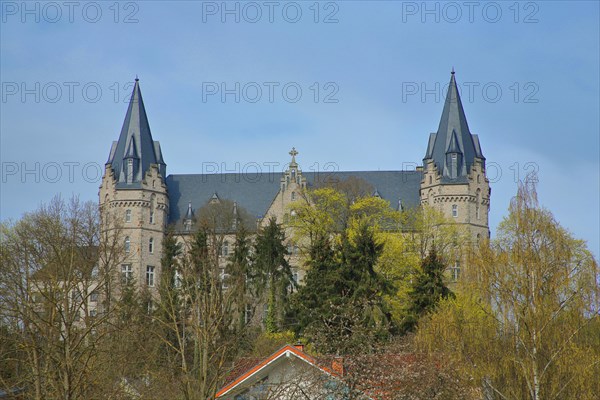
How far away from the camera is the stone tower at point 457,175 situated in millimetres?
79438

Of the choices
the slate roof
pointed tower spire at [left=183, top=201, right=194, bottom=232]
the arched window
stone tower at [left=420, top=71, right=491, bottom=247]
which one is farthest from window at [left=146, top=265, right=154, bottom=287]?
stone tower at [left=420, top=71, right=491, bottom=247]

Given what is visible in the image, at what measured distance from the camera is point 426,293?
1857 inches

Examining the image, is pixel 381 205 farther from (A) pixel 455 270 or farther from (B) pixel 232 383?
(B) pixel 232 383

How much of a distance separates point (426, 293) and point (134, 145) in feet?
135

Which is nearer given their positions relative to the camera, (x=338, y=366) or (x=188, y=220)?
(x=338, y=366)

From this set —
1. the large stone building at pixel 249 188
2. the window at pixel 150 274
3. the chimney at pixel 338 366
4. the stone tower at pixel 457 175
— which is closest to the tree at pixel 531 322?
the chimney at pixel 338 366

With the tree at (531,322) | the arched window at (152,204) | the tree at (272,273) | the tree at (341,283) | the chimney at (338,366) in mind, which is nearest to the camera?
the chimney at (338,366)

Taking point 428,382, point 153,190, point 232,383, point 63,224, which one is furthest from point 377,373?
point 153,190

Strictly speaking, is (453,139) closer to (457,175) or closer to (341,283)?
(457,175)

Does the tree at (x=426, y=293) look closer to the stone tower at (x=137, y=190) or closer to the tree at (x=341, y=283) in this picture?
the tree at (x=341, y=283)

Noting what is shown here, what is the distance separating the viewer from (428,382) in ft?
94.9

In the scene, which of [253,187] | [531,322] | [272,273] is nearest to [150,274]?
Result: [253,187]

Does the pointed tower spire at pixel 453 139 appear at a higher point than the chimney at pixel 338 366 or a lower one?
higher

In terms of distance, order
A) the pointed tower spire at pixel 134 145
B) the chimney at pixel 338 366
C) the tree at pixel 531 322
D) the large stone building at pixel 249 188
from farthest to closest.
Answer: the pointed tower spire at pixel 134 145, the large stone building at pixel 249 188, the tree at pixel 531 322, the chimney at pixel 338 366
